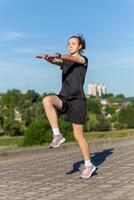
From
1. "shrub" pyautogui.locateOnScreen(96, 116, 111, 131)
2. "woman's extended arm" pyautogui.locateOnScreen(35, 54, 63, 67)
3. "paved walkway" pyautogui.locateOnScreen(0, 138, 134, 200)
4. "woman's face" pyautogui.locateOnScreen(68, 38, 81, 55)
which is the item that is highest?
"shrub" pyautogui.locateOnScreen(96, 116, 111, 131)

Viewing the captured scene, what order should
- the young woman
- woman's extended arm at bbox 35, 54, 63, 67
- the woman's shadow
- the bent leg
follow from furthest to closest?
1. the woman's shadow
2. the young woman
3. the bent leg
4. woman's extended arm at bbox 35, 54, 63, 67

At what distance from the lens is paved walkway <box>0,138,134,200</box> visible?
22.6 feet

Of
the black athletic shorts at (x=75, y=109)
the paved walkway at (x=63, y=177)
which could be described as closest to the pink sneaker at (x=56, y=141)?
the black athletic shorts at (x=75, y=109)

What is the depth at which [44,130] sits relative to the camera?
43000 millimetres

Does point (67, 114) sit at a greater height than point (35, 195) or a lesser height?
greater

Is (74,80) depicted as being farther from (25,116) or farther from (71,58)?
(25,116)

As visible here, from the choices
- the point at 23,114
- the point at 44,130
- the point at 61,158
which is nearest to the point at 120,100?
the point at 23,114

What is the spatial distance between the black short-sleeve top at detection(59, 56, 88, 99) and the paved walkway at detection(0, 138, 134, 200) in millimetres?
1181

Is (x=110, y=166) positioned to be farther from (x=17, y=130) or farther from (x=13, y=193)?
(x=17, y=130)

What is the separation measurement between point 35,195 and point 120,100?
18822 cm

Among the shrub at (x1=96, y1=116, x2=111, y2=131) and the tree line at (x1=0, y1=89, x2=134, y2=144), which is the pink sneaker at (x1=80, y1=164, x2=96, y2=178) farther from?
the shrub at (x1=96, y1=116, x2=111, y2=131)

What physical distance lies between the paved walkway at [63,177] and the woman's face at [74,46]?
1770mm

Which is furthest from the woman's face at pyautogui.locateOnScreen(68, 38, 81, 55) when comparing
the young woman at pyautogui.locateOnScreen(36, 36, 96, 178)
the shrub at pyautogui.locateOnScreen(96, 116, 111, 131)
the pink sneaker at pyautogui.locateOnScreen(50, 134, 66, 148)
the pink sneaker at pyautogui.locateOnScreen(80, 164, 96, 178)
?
the shrub at pyautogui.locateOnScreen(96, 116, 111, 131)

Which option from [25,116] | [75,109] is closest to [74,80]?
[75,109]
